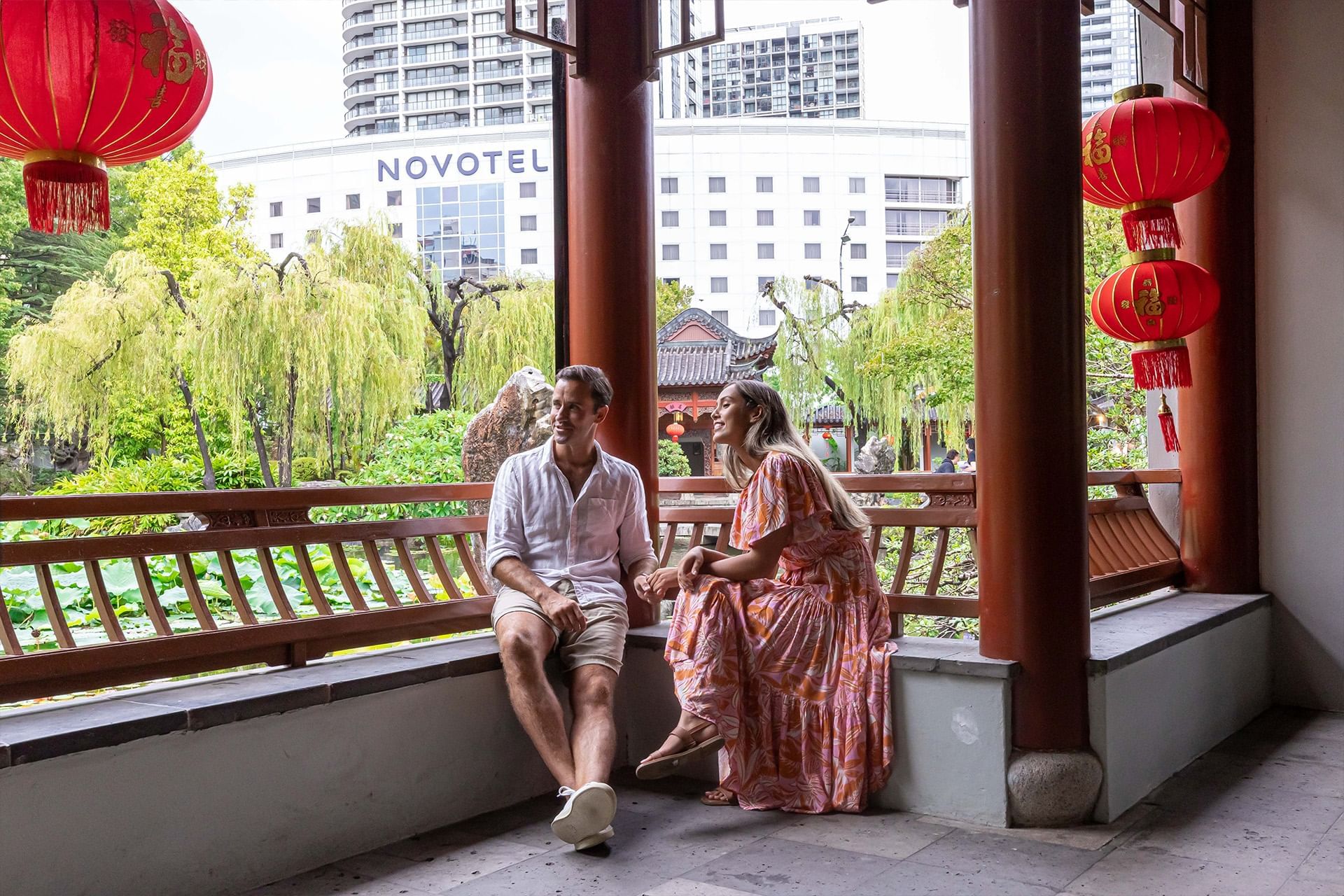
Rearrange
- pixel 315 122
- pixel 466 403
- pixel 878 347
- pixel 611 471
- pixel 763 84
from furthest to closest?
pixel 878 347 < pixel 763 84 < pixel 466 403 < pixel 315 122 < pixel 611 471

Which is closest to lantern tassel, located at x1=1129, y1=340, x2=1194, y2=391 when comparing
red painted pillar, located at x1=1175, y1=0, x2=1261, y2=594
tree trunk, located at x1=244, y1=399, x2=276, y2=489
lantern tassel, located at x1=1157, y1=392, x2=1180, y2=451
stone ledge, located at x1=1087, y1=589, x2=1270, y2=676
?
lantern tassel, located at x1=1157, y1=392, x2=1180, y2=451

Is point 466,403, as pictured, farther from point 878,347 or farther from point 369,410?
point 878,347

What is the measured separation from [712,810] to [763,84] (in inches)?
326

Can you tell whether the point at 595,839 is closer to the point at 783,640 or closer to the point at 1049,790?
the point at 783,640

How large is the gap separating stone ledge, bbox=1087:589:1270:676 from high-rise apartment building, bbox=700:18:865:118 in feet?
15.0

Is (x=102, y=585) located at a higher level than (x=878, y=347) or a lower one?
lower

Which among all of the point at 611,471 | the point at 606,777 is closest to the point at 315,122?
the point at 611,471

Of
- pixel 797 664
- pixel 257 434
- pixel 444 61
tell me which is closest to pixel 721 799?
pixel 797 664

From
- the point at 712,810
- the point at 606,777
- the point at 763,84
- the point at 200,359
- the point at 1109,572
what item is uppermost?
the point at 763,84

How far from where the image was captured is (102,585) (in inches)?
104

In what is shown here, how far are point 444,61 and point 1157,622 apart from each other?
3.76 metres

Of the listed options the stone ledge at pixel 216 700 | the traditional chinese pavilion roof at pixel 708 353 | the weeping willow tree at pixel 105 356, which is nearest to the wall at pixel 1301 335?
the stone ledge at pixel 216 700

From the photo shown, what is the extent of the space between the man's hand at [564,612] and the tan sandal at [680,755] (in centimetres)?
40

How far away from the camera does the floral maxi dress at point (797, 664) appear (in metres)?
3.00
